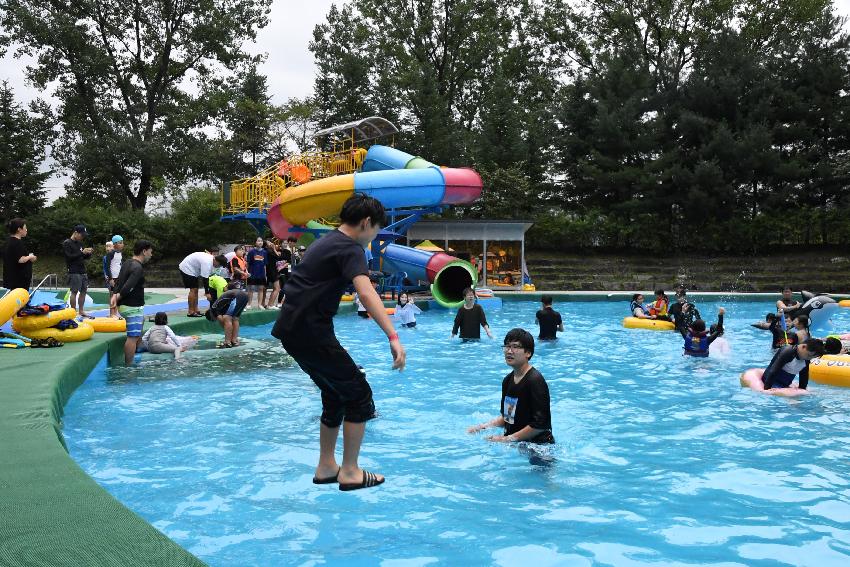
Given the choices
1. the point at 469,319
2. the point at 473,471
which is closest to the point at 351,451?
the point at 473,471

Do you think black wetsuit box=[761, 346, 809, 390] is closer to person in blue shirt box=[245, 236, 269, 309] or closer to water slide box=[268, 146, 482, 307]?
person in blue shirt box=[245, 236, 269, 309]

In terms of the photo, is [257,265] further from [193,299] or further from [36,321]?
[36,321]

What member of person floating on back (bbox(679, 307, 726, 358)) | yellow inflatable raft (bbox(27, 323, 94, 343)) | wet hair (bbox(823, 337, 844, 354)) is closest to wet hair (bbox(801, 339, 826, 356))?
wet hair (bbox(823, 337, 844, 354))

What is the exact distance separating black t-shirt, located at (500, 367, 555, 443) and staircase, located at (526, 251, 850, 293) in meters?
21.8

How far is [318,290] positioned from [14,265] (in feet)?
23.5

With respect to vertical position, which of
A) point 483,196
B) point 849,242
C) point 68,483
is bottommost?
point 68,483

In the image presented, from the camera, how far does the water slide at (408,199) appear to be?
1877cm

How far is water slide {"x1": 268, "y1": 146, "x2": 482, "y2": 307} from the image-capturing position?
18.8m

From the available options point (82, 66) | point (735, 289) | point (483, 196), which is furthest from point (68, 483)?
point (82, 66)

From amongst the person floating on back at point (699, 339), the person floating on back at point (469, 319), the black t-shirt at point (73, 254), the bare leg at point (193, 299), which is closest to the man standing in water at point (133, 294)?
the black t-shirt at point (73, 254)

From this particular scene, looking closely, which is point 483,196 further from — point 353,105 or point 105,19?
point 105,19

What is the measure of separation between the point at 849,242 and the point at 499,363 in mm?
25865

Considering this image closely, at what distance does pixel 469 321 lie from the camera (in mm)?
12680

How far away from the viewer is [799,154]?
32.2 meters
